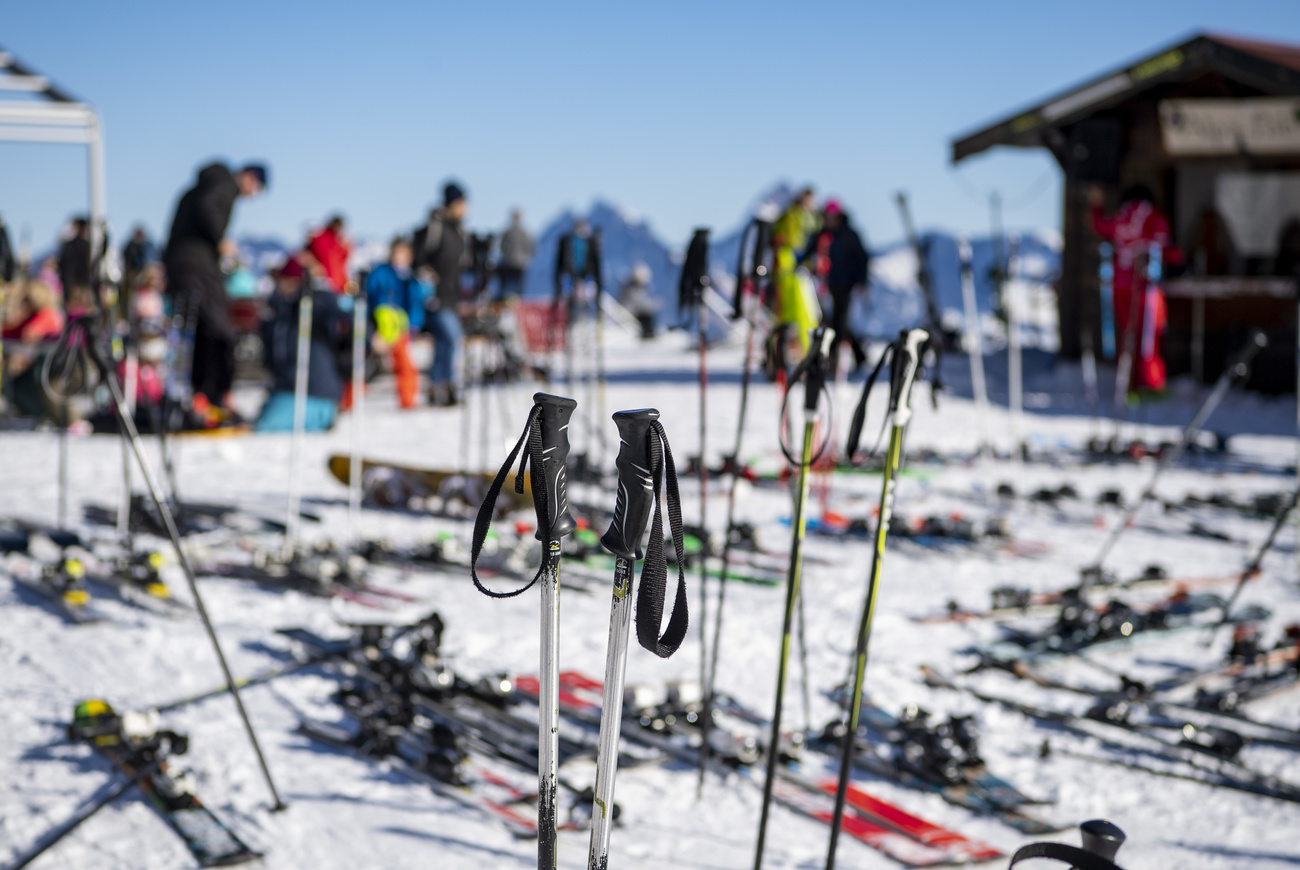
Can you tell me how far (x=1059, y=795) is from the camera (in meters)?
3.53

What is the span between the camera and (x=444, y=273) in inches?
447

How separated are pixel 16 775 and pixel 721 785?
2.08m

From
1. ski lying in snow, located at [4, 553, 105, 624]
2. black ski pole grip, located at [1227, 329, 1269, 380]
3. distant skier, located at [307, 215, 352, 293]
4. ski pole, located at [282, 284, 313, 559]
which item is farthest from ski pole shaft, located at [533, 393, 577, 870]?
distant skier, located at [307, 215, 352, 293]

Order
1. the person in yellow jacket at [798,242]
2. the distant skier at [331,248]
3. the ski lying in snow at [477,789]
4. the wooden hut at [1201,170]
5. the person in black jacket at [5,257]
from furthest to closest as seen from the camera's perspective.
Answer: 1. the wooden hut at [1201,170]
2. the person in yellow jacket at [798,242]
3. the distant skier at [331,248]
4. the person in black jacket at [5,257]
5. the ski lying in snow at [477,789]

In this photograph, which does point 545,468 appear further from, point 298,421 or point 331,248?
point 331,248

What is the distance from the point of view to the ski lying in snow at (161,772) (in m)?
2.90

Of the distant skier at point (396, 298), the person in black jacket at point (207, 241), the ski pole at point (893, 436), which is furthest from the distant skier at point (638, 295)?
the ski pole at point (893, 436)

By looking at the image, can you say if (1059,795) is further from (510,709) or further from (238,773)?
(238,773)

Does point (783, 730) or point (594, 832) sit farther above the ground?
point (594, 832)

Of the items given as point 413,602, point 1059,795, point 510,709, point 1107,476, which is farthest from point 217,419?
point 1059,795

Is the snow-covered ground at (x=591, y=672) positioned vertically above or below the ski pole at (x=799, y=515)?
below

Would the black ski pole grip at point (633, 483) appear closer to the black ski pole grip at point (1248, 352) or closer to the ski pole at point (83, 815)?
the ski pole at point (83, 815)

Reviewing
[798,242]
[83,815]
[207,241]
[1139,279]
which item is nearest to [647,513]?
[83,815]

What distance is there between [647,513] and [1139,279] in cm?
1305
